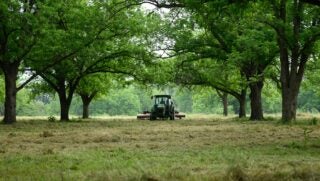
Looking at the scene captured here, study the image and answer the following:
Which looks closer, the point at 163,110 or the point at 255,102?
the point at 255,102

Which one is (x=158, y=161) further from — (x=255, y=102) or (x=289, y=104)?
(x=255, y=102)

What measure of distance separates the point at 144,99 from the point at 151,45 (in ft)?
372

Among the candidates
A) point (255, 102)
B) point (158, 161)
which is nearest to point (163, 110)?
point (255, 102)

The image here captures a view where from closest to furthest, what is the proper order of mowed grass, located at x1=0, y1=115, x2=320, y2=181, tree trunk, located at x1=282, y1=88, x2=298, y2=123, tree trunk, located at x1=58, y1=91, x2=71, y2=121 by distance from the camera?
mowed grass, located at x1=0, y1=115, x2=320, y2=181
tree trunk, located at x1=282, y1=88, x2=298, y2=123
tree trunk, located at x1=58, y1=91, x2=71, y2=121

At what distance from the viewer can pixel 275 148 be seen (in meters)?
12.4

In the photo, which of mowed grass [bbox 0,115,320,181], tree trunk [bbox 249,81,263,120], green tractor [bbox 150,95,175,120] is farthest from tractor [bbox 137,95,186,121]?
→ mowed grass [bbox 0,115,320,181]

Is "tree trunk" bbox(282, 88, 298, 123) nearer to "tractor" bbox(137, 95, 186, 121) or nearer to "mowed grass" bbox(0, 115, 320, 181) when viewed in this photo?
"mowed grass" bbox(0, 115, 320, 181)

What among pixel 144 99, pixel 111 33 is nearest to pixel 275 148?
pixel 111 33

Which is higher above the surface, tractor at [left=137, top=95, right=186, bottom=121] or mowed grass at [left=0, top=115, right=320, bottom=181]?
tractor at [left=137, top=95, right=186, bottom=121]

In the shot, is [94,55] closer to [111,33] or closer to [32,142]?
[111,33]

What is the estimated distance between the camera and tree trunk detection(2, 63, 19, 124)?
29672 millimetres

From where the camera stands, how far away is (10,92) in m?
29.7

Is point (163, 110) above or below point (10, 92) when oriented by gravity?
below

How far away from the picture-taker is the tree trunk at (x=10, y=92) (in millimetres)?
29672
